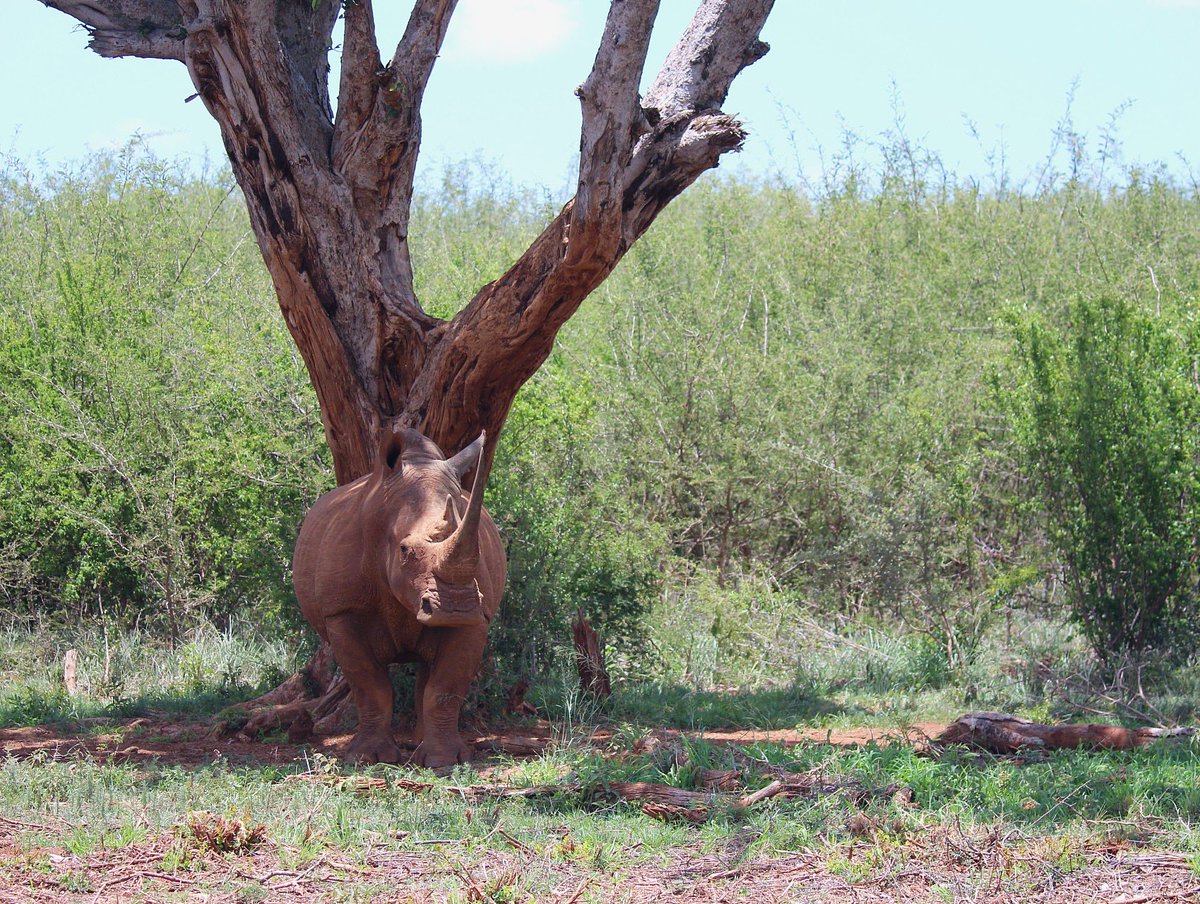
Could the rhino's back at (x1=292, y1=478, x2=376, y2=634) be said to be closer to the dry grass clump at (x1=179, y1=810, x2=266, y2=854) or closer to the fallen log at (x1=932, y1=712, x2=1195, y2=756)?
the dry grass clump at (x1=179, y1=810, x2=266, y2=854)

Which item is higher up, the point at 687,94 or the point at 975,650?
the point at 687,94

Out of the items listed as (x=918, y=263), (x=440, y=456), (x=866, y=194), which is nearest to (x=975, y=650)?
(x=440, y=456)

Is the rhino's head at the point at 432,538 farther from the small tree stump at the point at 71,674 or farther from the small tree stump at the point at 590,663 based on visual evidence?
the small tree stump at the point at 71,674

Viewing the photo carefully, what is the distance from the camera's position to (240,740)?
803 cm

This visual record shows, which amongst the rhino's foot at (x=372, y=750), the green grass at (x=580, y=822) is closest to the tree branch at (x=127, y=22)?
the green grass at (x=580, y=822)

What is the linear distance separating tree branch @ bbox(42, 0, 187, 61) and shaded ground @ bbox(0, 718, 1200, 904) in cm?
529

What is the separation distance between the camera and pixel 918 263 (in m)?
16.3

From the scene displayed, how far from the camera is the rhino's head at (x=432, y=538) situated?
255 inches

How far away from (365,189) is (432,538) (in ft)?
9.23

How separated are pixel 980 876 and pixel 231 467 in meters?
7.62

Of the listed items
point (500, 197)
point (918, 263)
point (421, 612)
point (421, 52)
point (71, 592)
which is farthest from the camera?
point (500, 197)

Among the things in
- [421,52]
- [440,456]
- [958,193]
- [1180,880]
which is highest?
[958,193]

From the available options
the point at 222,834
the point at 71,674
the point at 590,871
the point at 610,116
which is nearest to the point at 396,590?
the point at 222,834

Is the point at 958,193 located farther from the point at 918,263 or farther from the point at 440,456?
the point at 440,456
